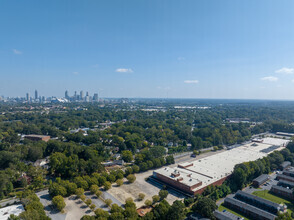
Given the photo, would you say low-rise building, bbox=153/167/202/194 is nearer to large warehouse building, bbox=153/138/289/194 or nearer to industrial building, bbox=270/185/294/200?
large warehouse building, bbox=153/138/289/194

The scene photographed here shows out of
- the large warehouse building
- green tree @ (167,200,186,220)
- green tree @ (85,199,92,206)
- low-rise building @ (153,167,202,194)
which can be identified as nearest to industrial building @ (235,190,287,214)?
the large warehouse building

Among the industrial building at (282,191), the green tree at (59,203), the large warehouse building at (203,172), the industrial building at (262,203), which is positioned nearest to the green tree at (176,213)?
the large warehouse building at (203,172)

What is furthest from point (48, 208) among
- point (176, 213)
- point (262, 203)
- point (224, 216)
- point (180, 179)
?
point (262, 203)

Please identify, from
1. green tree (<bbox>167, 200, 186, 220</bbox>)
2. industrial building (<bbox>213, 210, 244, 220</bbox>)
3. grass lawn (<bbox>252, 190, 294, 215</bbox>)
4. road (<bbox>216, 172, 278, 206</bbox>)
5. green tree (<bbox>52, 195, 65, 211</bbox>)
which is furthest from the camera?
road (<bbox>216, 172, 278, 206</bbox>)

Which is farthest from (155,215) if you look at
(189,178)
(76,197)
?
(76,197)

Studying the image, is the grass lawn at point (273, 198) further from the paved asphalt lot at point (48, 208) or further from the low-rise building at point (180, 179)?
the paved asphalt lot at point (48, 208)

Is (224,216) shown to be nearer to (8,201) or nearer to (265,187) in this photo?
(265,187)

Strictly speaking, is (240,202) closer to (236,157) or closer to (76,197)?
(236,157)
